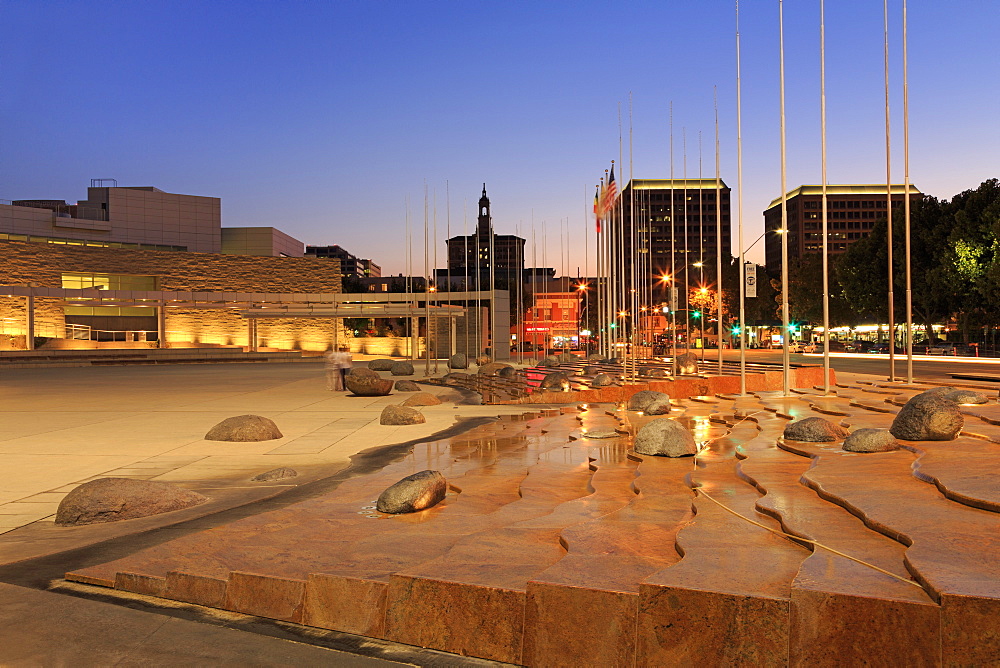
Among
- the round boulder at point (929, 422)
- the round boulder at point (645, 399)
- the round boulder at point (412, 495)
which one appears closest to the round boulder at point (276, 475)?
the round boulder at point (412, 495)

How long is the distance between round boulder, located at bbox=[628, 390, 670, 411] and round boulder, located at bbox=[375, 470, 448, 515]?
857 cm

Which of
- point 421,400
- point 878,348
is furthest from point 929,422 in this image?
point 878,348

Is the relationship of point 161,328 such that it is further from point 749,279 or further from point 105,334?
point 749,279

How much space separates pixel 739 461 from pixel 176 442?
30.2 feet

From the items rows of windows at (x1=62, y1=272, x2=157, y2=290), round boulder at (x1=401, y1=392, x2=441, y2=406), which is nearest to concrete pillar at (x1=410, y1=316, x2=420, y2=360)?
rows of windows at (x1=62, y1=272, x2=157, y2=290)

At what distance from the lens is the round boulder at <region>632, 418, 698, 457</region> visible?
369 inches

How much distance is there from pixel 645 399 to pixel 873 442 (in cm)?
816

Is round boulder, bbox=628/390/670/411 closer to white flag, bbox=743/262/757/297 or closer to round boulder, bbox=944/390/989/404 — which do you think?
white flag, bbox=743/262/757/297

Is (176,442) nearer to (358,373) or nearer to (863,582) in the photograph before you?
(358,373)

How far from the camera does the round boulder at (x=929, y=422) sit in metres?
8.21

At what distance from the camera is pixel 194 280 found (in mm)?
63844

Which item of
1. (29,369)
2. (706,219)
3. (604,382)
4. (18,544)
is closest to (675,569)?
(18,544)

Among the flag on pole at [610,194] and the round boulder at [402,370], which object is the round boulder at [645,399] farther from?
the round boulder at [402,370]

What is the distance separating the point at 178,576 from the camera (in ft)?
16.8
